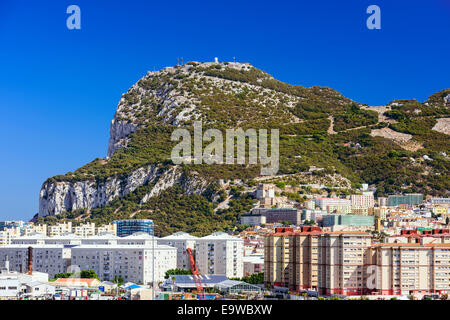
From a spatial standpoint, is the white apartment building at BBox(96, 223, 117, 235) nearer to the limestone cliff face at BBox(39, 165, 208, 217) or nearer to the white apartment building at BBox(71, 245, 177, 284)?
the limestone cliff face at BBox(39, 165, 208, 217)

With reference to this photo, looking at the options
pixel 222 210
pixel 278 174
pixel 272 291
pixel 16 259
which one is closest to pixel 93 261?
pixel 16 259

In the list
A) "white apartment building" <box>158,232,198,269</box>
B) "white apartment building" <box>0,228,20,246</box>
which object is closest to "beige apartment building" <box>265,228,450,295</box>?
"white apartment building" <box>158,232,198,269</box>

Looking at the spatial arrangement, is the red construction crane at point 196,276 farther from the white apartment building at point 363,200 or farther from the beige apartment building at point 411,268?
the white apartment building at point 363,200

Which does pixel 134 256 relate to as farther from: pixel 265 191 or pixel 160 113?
pixel 160 113

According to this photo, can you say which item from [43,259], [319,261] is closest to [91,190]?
[43,259]

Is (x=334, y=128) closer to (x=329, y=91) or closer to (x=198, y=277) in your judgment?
(x=329, y=91)

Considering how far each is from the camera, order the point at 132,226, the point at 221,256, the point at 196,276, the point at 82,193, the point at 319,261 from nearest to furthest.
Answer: the point at 319,261, the point at 196,276, the point at 221,256, the point at 132,226, the point at 82,193
